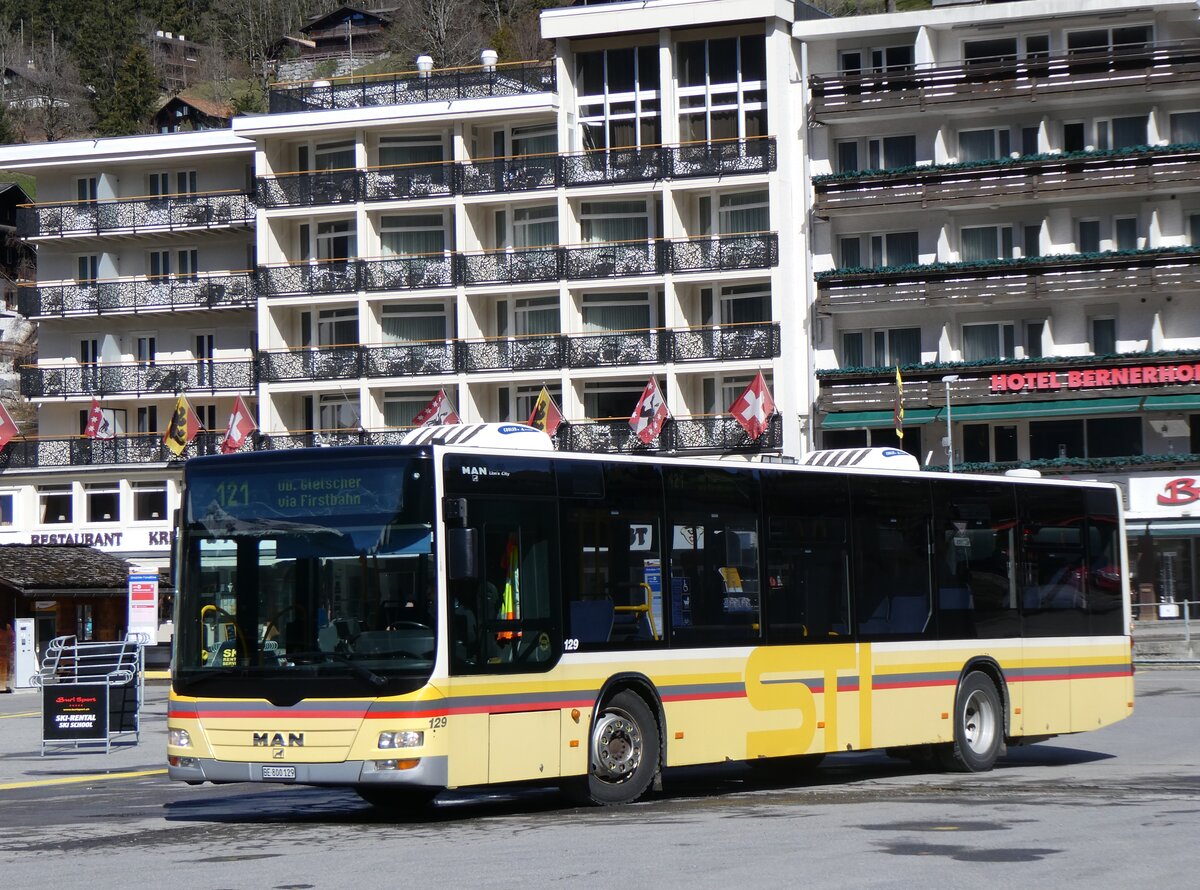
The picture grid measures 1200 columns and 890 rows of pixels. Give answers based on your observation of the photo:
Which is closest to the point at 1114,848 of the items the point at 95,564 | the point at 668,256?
the point at 95,564

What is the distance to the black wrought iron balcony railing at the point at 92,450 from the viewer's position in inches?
2763

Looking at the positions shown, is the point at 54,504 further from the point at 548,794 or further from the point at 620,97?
the point at 548,794

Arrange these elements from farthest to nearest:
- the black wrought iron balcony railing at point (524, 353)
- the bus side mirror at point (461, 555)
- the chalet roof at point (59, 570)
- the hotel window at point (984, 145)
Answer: the black wrought iron balcony railing at point (524, 353), the hotel window at point (984, 145), the chalet roof at point (59, 570), the bus side mirror at point (461, 555)

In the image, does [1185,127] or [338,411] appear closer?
[1185,127]

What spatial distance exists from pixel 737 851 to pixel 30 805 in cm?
824

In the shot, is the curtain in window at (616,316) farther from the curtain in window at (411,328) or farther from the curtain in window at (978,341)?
the curtain in window at (978,341)

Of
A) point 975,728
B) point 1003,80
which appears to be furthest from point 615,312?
point 975,728

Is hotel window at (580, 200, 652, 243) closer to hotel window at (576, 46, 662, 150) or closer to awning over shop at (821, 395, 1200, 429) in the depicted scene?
hotel window at (576, 46, 662, 150)

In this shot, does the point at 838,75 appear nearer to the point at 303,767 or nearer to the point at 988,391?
the point at 988,391

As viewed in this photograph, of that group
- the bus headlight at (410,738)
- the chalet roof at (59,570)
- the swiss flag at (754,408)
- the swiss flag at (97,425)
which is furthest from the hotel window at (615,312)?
the bus headlight at (410,738)

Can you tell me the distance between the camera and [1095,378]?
59.0 meters

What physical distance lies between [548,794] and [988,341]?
4557 centimetres

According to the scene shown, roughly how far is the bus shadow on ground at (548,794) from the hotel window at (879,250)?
132 ft

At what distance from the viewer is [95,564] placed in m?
55.4
